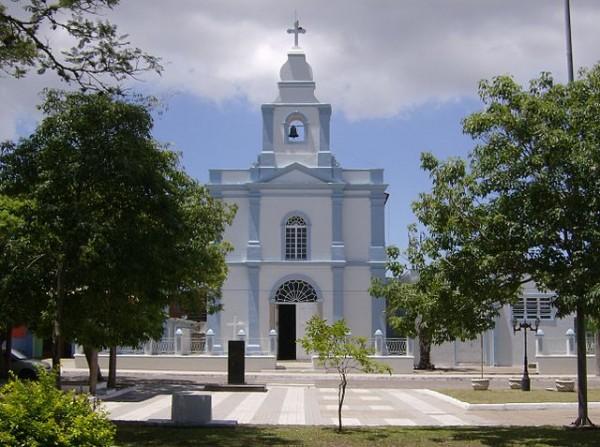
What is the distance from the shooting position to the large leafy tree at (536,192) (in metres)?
13.2

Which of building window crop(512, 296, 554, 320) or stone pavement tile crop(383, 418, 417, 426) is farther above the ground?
building window crop(512, 296, 554, 320)

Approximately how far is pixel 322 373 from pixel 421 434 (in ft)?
60.6

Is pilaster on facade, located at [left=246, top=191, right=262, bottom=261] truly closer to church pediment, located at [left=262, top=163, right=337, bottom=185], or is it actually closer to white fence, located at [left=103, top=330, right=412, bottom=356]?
church pediment, located at [left=262, top=163, right=337, bottom=185]

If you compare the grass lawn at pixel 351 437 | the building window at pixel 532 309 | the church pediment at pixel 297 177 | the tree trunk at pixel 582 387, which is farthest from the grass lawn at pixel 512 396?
the church pediment at pixel 297 177

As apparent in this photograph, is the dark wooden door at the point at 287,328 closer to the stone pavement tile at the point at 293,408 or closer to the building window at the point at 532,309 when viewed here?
the building window at the point at 532,309

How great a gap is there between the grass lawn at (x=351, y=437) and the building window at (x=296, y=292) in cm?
2424

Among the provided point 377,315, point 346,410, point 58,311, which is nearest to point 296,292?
point 377,315

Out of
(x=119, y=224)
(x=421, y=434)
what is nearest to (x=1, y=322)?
(x=119, y=224)

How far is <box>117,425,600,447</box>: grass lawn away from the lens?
12.9 m

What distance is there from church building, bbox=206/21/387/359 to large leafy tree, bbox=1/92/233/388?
24.7 meters

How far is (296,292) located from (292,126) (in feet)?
28.1

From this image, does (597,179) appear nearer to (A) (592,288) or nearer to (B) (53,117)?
(A) (592,288)

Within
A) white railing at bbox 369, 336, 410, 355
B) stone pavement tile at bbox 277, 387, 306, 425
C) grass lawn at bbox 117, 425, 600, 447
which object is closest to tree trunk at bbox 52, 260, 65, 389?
grass lawn at bbox 117, 425, 600, 447

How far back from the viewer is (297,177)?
131ft
